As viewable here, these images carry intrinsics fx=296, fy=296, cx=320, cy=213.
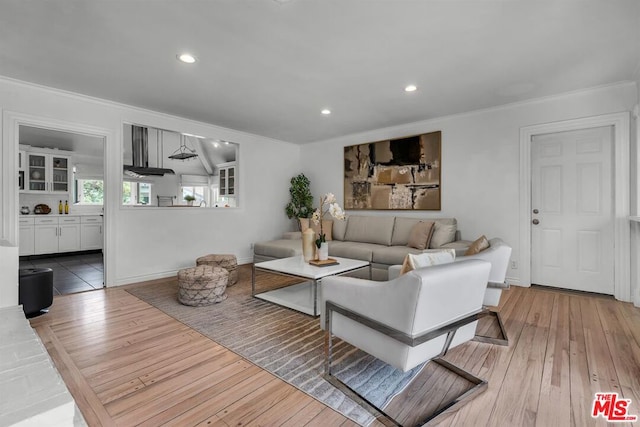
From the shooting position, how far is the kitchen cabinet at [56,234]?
5.86 meters

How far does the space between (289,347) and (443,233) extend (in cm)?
277

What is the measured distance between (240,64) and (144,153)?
2354 mm

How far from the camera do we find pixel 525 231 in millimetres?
3910

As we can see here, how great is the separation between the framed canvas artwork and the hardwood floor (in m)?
2.31

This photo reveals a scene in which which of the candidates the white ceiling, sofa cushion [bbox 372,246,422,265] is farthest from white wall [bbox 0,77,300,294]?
sofa cushion [bbox 372,246,422,265]

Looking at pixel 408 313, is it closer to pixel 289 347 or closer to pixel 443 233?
pixel 289 347

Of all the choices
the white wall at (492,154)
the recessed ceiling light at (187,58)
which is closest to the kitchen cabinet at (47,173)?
the recessed ceiling light at (187,58)

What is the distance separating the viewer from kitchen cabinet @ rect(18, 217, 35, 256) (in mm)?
5668

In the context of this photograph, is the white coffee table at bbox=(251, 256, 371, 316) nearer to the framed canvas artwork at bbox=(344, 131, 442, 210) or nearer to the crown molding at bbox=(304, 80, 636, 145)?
the framed canvas artwork at bbox=(344, 131, 442, 210)

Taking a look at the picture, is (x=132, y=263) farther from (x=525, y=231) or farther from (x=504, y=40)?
(x=525, y=231)

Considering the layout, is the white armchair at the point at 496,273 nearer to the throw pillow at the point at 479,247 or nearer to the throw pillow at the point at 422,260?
the throw pillow at the point at 479,247

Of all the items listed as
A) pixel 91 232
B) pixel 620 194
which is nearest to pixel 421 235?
pixel 620 194

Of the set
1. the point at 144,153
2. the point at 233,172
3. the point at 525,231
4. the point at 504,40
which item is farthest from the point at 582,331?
the point at 144,153

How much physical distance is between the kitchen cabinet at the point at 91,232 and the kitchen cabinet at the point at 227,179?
356cm
